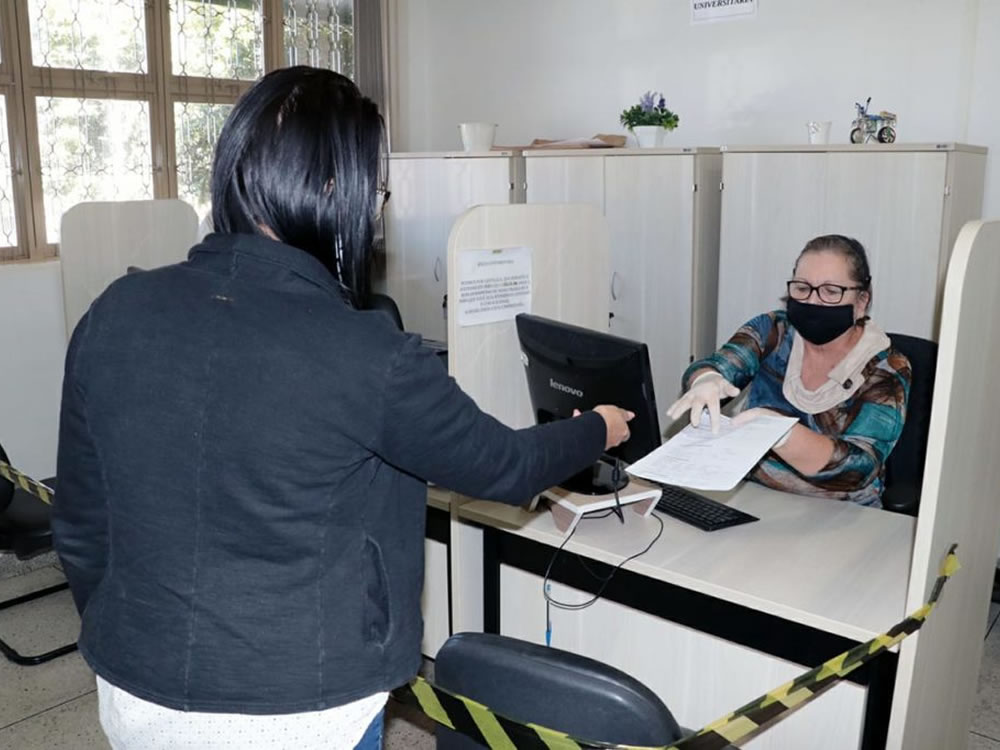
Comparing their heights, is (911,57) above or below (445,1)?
below

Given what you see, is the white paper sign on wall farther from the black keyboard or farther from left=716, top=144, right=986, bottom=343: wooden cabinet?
the black keyboard

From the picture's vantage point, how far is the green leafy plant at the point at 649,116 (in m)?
3.92

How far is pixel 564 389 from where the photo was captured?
6.84ft

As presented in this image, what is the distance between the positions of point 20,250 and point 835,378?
314cm

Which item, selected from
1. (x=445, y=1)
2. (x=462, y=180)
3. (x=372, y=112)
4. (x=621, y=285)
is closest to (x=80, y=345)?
(x=372, y=112)

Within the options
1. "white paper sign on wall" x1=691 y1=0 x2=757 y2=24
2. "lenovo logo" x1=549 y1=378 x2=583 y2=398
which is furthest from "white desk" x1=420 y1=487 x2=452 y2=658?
"white paper sign on wall" x1=691 y1=0 x2=757 y2=24

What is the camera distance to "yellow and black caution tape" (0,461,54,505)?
9.16ft

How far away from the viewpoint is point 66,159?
388cm

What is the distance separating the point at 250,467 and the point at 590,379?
3.33ft

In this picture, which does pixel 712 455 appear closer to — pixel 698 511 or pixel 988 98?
pixel 698 511

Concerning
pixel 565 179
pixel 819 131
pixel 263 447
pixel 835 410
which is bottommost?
pixel 835 410

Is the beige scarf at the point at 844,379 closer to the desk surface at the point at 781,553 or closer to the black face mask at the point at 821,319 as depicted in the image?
the black face mask at the point at 821,319

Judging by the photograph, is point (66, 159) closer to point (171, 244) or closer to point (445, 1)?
point (171, 244)

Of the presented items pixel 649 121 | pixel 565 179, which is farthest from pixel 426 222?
pixel 649 121
